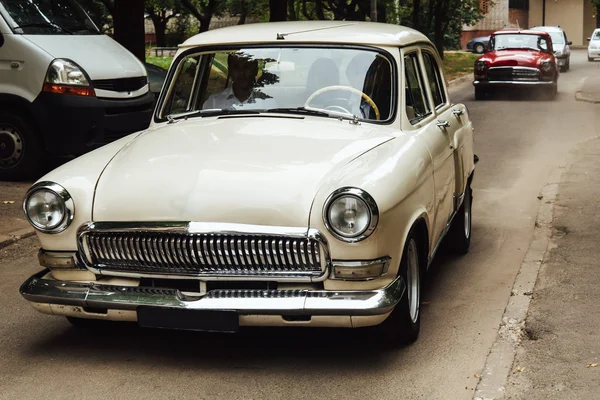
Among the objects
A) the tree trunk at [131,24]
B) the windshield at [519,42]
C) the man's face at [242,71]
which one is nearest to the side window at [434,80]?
the man's face at [242,71]

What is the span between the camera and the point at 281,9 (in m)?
22.8

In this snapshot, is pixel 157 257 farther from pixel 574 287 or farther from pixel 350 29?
pixel 574 287

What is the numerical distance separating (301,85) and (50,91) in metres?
5.94

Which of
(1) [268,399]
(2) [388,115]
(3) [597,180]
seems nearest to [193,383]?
(1) [268,399]

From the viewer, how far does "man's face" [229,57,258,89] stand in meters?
6.48

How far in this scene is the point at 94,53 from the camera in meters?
12.1

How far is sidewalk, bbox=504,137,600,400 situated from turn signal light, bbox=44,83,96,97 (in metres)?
5.28

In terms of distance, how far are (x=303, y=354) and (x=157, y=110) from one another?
2034 mm

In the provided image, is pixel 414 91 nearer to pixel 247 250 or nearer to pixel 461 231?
pixel 461 231

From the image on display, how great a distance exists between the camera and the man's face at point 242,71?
21.2ft

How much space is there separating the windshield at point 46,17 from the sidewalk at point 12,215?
175 centimetres

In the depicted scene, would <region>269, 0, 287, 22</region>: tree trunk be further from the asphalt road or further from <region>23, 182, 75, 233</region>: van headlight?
<region>23, 182, 75, 233</region>: van headlight

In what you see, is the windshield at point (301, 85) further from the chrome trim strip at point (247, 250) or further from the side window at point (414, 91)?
the chrome trim strip at point (247, 250)

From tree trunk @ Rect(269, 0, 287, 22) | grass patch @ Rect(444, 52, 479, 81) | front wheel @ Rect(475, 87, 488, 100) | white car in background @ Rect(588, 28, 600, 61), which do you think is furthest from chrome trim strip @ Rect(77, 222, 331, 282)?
white car in background @ Rect(588, 28, 600, 61)
